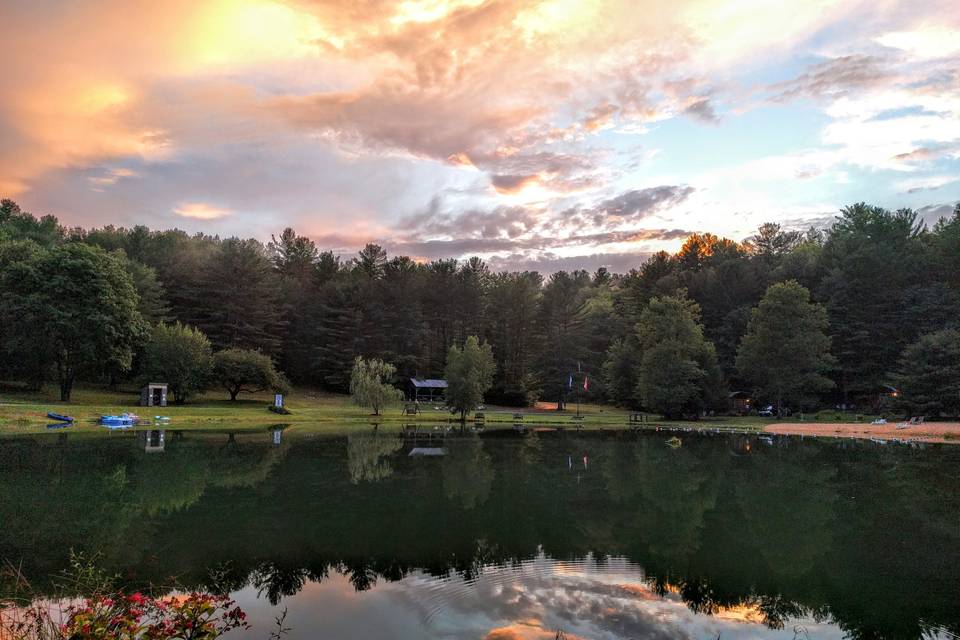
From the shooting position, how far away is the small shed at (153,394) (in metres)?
56.2

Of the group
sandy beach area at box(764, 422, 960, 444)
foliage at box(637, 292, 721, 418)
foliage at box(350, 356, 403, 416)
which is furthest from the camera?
foliage at box(637, 292, 721, 418)

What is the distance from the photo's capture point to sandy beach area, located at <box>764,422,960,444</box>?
150 ft

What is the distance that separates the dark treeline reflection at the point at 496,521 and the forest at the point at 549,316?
30573 millimetres

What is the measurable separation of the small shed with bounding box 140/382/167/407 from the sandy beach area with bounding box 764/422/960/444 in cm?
5528

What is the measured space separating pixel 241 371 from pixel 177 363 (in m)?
6.53

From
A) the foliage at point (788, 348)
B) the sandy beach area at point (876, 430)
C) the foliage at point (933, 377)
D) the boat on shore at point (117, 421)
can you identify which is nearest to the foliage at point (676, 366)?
the foliage at point (788, 348)

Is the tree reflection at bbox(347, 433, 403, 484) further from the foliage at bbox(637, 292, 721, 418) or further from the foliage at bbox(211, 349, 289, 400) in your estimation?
the foliage at bbox(637, 292, 721, 418)

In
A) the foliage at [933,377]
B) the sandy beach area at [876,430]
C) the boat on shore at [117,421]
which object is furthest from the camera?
the foliage at [933,377]

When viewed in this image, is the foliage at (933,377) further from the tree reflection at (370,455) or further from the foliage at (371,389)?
the foliage at (371,389)

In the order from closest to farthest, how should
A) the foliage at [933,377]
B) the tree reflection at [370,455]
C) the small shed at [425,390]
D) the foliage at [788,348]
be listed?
the tree reflection at [370,455] → the foliage at [933,377] → the foliage at [788,348] → the small shed at [425,390]

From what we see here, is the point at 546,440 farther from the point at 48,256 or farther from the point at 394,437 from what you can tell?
the point at 48,256

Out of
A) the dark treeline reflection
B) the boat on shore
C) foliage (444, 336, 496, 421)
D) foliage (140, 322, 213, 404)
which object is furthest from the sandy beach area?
foliage (140, 322, 213, 404)

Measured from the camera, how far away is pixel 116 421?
142ft

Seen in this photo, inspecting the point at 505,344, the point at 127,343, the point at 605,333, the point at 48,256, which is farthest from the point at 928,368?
the point at 48,256
